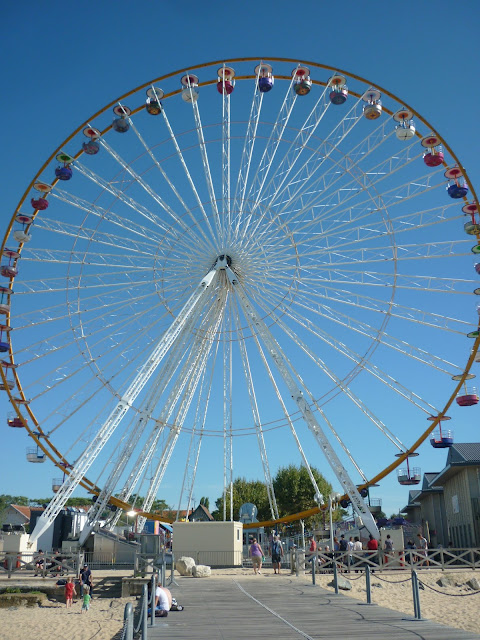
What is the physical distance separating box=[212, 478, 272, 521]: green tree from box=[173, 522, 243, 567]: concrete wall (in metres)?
38.4

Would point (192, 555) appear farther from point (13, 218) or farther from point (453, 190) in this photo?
point (453, 190)

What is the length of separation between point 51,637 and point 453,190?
2126 cm

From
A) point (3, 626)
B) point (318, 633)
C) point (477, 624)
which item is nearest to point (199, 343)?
point (3, 626)

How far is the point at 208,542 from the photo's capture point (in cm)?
2914

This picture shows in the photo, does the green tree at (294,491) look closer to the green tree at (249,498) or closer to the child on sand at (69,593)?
the green tree at (249,498)

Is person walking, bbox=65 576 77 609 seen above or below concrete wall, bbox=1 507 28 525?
below

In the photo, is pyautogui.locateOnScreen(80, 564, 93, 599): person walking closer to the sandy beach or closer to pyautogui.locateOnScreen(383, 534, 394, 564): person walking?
the sandy beach

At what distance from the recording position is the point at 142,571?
22828 millimetres

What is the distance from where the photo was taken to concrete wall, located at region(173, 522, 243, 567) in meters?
29.0

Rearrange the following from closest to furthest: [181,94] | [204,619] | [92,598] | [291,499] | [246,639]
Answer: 1. [246,639]
2. [204,619]
3. [92,598]
4. [181,94]
5. [291,499]

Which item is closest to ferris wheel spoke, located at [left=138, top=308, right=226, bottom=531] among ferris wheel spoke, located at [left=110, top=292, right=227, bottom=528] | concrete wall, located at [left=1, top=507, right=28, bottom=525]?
ferris wheel spoke, located at [left=110, top=292, right=227, bottom=528]

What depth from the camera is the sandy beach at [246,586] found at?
18.1 metres

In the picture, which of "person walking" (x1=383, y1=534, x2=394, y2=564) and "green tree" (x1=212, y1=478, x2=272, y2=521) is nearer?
"person walking" (x1=383, y1=534, x2=394, y2=564)

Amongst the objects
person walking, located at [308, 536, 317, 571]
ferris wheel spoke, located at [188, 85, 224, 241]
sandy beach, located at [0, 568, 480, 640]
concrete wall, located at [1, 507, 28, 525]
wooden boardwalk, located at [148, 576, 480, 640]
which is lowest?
sandy beach, located at [0, 568, 480, 640]
